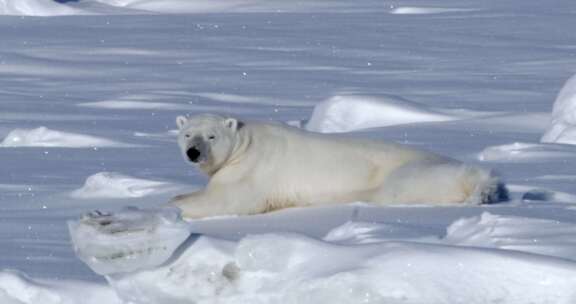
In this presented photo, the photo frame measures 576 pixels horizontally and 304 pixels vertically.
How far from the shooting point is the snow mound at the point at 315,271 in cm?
283

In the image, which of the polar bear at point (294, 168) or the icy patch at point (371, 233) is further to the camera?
the polar bear at point (294, 168)

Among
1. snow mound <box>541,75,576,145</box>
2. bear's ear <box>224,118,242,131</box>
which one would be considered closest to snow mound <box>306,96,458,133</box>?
snow mound <box>541,75,576,145</box>

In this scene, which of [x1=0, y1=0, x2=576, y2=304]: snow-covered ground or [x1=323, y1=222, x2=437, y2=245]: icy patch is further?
[x1=323, y1=222, x2=437, y2=245]: icy patch

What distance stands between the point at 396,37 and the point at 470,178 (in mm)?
7955

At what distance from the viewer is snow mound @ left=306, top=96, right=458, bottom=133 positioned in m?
6.98

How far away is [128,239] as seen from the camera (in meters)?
2.96

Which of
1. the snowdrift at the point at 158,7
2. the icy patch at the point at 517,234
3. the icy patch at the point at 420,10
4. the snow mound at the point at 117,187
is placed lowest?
the snowdrift at the point at 158,7

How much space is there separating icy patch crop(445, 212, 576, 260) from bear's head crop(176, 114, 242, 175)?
3.77ft

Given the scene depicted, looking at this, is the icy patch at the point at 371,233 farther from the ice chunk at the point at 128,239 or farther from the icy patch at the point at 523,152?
the icy patch at the point at 523,152

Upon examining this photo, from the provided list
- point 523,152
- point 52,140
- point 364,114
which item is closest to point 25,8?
point 364,114

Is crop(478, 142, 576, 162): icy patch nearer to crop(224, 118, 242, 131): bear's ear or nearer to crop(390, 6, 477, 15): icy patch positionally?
crop(224, 118, 242, 131): bear's ear

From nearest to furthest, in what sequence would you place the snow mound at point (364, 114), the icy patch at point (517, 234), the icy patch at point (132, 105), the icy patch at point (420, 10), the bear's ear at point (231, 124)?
the icy patch at point (517, 234)
the bear's ear at point (231, 124)
the snow mound at point (364, 114)
the icy patch at point (132, 105)
the icy patch at point (420, 10)

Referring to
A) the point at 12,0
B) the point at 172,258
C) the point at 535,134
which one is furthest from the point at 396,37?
the point at 172,258

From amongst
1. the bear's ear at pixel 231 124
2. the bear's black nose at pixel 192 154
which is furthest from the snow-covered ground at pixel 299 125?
the bear's ear at pixel 231 124
